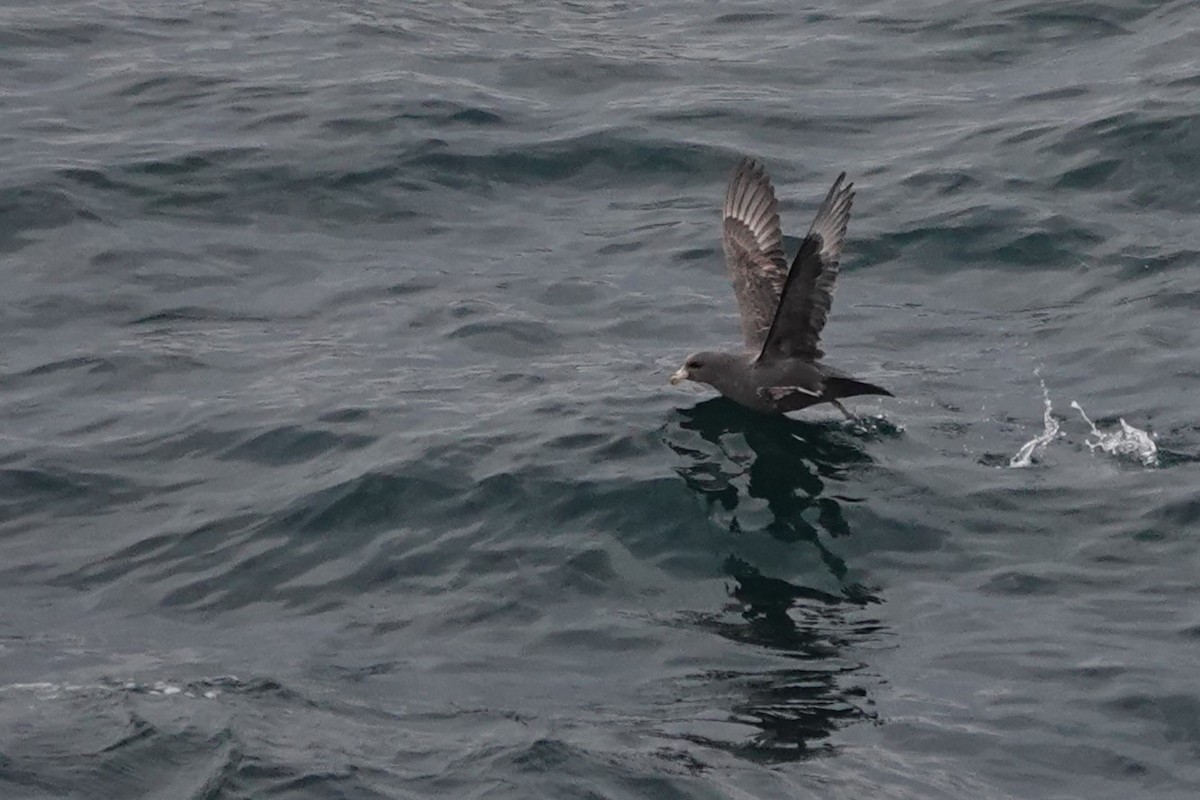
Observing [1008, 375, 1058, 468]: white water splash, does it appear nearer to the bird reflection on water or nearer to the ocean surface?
the ocean surface

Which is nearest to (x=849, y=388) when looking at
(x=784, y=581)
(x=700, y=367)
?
(x=700, y=367)

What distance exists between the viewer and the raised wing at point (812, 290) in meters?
12.2

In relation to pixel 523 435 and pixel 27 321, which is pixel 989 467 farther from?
pixel 27 321

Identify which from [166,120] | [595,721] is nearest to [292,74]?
[166,120]

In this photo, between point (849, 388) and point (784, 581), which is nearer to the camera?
point (784, 581)

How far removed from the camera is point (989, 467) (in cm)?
1211

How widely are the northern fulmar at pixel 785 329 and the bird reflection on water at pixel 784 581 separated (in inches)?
11.0

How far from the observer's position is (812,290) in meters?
12.5

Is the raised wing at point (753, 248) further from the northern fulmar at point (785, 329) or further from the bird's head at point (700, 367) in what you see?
the bird's head at point (700, 367)

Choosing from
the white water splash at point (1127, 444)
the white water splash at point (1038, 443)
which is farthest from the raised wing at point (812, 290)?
the white water splash at point (1127, 444)

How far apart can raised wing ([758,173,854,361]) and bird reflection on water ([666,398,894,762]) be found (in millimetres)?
603

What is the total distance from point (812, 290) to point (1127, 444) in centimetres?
226

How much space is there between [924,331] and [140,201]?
707cm

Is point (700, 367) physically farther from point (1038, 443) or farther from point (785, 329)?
point (1038, 443)
